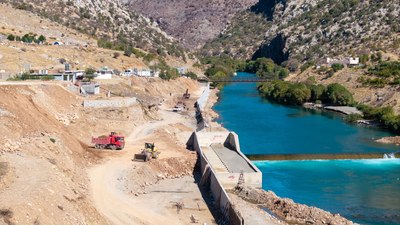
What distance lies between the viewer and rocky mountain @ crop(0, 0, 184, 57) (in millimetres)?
121938

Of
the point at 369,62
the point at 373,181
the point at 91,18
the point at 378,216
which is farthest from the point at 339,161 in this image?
the point at 91,18

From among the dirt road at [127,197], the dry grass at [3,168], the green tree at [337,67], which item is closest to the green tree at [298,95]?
the green tree at [337,67]

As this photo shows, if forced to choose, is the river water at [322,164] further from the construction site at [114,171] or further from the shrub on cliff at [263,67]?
the shrub on cliff at [263,67]

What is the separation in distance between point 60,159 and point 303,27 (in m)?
158

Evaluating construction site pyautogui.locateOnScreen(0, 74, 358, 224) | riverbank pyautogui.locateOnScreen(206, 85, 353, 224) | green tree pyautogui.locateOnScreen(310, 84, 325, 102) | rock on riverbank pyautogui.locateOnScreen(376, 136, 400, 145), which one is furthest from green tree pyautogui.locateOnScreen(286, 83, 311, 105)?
riverbank pyautogui.locateOnScreen(206, 85, 353, 224)

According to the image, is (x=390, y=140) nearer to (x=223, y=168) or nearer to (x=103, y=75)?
(x=223, y=168)

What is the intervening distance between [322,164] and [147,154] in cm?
1667

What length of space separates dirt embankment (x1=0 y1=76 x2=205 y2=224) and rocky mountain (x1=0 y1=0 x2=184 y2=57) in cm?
5634

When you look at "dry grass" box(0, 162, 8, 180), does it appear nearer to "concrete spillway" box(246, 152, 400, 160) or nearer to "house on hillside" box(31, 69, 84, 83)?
"concrete spillway" box(246, 152, 400, 160)

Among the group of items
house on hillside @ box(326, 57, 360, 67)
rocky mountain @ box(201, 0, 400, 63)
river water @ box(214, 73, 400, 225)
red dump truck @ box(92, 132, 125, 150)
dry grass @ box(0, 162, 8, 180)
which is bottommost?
river water @ box(214, 73, 400, 225)

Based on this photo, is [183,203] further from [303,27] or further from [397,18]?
[303,27]

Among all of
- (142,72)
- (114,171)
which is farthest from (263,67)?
(114,171)

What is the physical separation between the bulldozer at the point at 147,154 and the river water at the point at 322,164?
28.8 feet

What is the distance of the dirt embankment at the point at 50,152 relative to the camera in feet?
86.1
